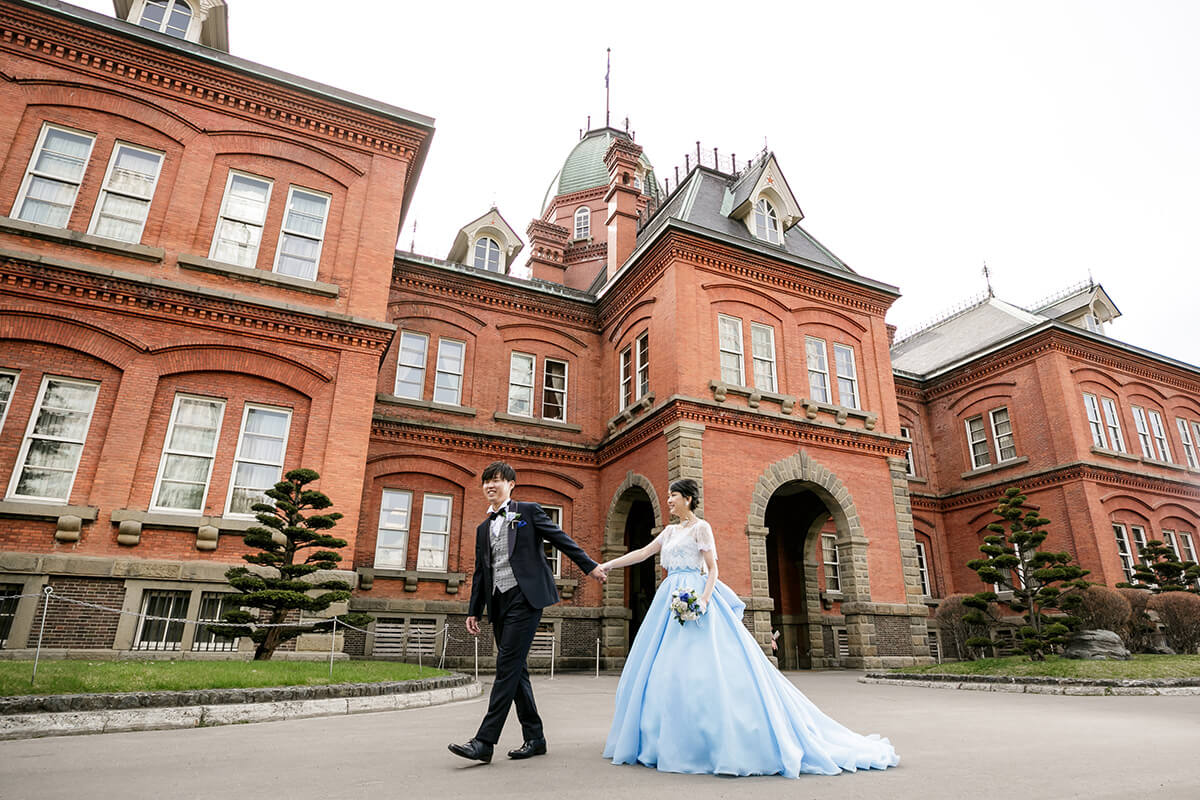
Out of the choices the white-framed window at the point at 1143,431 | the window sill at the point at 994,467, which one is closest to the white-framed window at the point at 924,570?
the window sill at the point at 994,467

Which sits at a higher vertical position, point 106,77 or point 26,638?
point 106,77

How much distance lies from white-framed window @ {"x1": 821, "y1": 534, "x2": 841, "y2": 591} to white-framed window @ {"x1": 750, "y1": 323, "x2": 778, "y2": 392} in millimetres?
6843

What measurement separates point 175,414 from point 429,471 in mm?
6591

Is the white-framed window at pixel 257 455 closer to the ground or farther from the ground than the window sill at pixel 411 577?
farther from the ground

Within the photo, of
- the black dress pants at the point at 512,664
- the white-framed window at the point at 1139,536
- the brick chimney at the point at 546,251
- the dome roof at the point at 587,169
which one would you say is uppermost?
the dome roof at the point at 587,169

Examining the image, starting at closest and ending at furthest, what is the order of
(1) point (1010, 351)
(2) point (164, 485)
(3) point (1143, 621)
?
(2) point (164, 485) < (3) point (1143, 621) < (1) point (1010, 351)

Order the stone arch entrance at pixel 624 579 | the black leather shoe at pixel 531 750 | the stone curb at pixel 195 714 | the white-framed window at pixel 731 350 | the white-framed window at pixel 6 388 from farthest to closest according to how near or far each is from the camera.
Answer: the stone arch entrance at pixel 624 579
the white-framed window at pixel 731 350
the white-framed window at pixel 6 388
the stone curb at pixel 195 714
the black leather shoe at pixel 531 750

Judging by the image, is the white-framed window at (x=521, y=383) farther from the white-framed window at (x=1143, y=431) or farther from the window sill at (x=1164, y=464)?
the white-framed window at (x=1143, y=431)

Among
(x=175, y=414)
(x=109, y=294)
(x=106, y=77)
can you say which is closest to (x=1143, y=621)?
(x=175, y=414)

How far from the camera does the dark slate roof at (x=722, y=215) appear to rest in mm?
17891

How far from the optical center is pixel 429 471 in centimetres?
1717

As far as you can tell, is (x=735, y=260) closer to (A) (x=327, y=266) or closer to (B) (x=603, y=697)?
(A) (x=327, y=266)

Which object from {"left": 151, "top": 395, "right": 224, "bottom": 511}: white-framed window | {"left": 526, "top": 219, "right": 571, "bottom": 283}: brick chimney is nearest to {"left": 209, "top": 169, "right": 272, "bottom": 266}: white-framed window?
{"left": 151, "top": 395, "right": 224, "bottom": 511}: white-framed window

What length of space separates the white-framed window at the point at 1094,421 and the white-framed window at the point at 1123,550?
2723 millimetres
